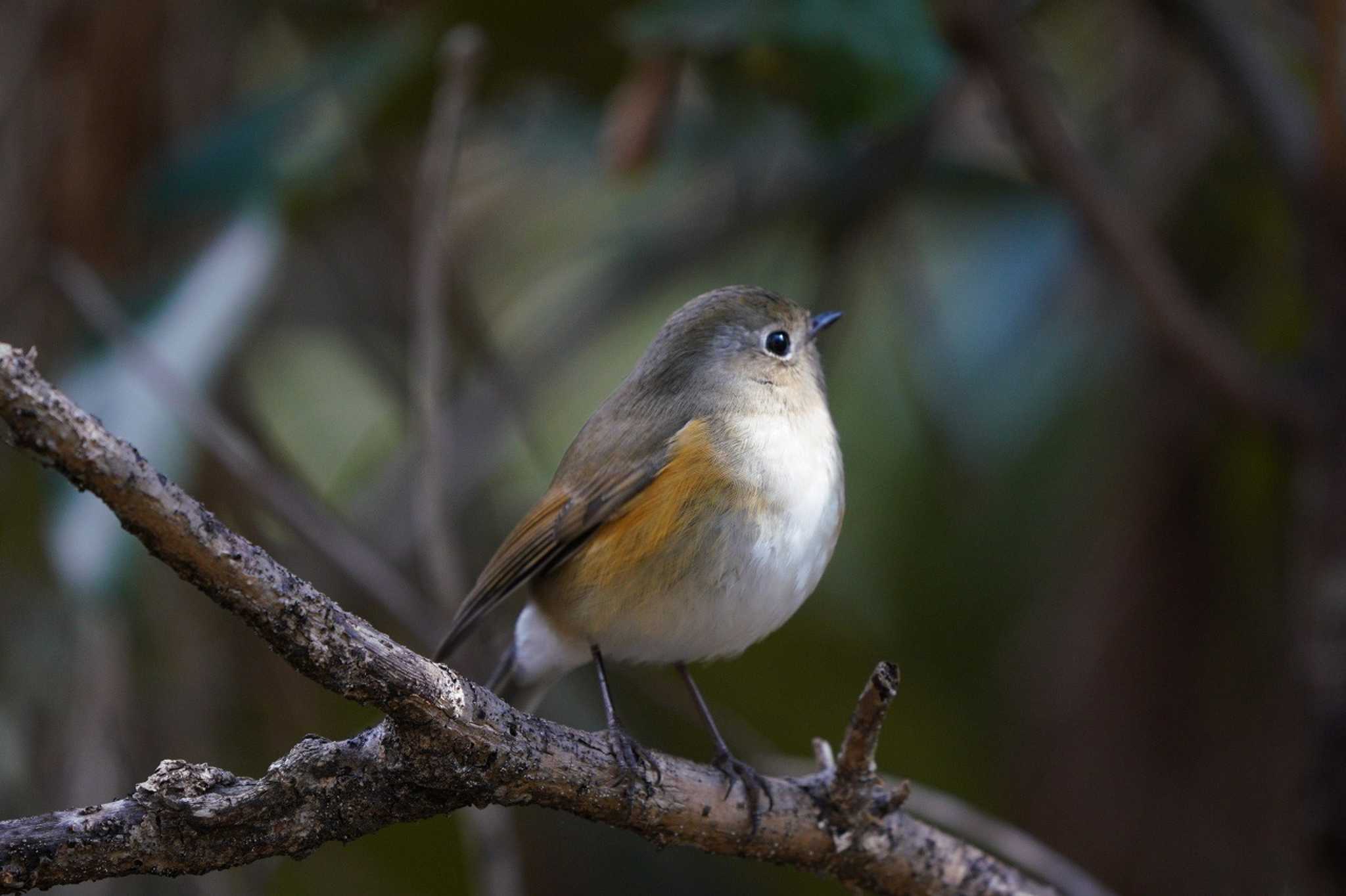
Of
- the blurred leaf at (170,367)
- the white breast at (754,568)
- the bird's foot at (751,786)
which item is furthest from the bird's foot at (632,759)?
the blurred leaf at (170,367)

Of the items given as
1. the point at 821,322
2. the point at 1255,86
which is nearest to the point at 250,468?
the point at 821,322

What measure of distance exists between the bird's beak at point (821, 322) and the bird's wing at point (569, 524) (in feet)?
1.55

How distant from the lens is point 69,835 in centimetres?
156

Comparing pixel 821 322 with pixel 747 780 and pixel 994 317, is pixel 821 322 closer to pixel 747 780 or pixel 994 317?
pixel 747 780

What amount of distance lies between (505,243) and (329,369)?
2.57 feet

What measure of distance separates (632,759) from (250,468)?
53.8 inches

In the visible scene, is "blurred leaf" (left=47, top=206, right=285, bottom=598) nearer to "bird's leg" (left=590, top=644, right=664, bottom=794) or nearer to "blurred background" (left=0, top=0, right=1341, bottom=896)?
"blurred background" (left=0, top=0, right=1341, bottom=896)

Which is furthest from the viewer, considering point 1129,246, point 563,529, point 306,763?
→ point 1129,246

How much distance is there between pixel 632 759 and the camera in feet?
7.20

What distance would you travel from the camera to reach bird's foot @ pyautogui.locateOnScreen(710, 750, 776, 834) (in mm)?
2385

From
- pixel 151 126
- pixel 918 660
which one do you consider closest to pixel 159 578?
pixel 151 126

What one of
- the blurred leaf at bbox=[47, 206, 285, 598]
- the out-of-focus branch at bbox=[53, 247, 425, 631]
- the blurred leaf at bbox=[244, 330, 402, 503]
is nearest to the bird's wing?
the out-of-focus branch at bbox=[53, 247, 425, 631]

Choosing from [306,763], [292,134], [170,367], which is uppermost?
[292,134]

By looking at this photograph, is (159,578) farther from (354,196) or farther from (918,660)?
(918,660)
